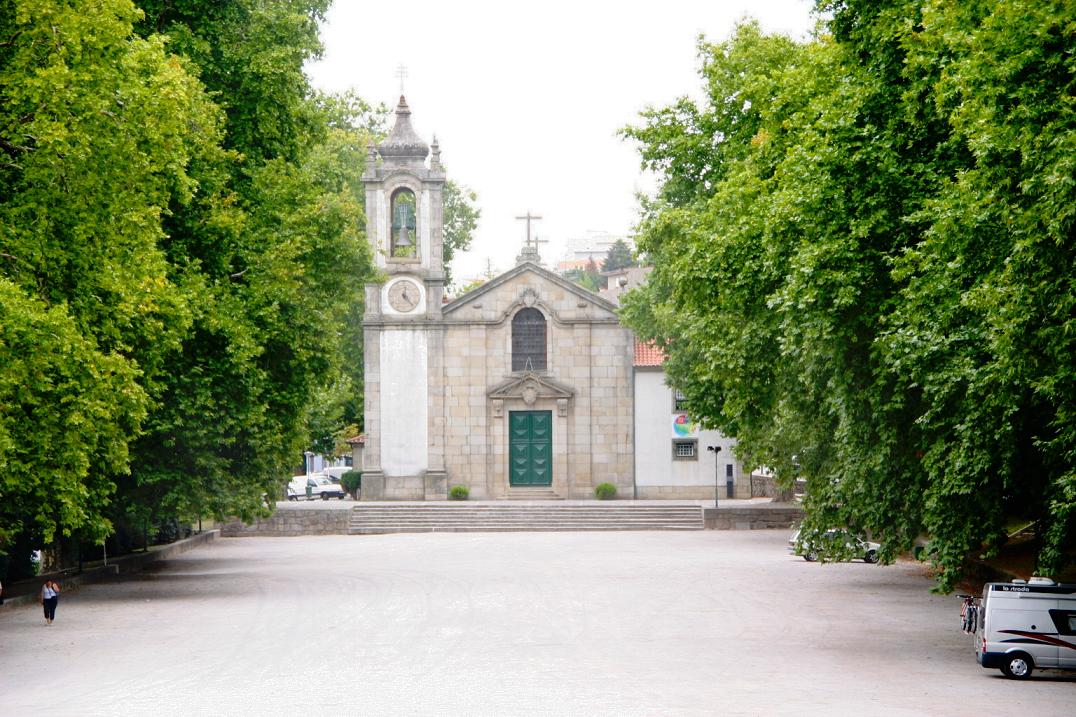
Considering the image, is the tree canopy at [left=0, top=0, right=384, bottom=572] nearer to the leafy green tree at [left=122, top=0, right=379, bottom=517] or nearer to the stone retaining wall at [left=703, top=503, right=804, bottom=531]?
the leafy green tree at [left=122, top=0, right=379, bottom=517]

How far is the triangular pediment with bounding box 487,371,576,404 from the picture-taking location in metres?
58.3

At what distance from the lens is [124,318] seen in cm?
2328

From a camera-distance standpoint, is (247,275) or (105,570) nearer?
(247,275)

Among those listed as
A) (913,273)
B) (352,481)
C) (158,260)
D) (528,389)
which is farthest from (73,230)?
(352,481)

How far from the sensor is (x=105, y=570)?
36.5 m

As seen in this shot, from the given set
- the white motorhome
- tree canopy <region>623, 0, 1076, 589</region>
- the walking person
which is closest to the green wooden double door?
tree canopy <region>623, 0, 1076, 589</region>

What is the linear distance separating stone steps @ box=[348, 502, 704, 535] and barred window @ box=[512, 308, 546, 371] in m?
6.97

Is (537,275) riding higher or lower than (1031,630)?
higher

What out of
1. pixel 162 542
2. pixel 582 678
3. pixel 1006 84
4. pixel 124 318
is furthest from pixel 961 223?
pixel 162 542

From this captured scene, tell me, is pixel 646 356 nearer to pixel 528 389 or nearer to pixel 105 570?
pixel 528 389

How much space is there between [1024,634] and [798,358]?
717 cm

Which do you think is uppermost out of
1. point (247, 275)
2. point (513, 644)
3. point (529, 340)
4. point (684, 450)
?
point (529, 340)

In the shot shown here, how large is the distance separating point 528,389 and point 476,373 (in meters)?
2.13

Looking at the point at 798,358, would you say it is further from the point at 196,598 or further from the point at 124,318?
the point at 196,598
